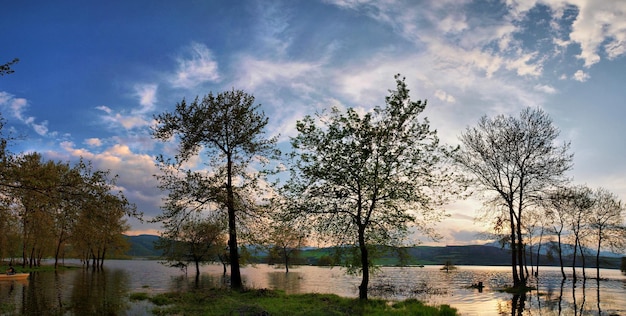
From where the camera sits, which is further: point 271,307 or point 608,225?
point 608,225

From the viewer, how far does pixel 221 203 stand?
32906 millimetres

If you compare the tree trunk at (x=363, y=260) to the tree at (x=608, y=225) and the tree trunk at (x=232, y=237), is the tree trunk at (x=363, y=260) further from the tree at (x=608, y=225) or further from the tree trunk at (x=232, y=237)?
the tree at (x=608, y=225)

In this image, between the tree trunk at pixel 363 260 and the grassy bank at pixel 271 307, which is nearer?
the grassy bank at pixel 271 307

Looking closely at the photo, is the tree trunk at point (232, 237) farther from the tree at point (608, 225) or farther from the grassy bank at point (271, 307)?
the tree at point (608, 225)

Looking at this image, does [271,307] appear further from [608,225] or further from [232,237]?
[608,225]

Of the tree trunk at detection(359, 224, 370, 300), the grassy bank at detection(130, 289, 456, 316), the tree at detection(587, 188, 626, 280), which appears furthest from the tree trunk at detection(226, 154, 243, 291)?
the tree at detection(587, 188, 626, 280)

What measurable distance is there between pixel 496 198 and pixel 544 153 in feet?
23.7

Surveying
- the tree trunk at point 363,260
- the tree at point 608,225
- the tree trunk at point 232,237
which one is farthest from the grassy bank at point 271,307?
the tree at point 608,225

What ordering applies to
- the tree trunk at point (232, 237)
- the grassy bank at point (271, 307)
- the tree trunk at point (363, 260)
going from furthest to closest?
the tree trunk at point (232, 237) → the tree trunk at point (363, 260) → the grassy bank at point (271, 307)

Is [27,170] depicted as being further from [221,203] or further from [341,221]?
[341,221]

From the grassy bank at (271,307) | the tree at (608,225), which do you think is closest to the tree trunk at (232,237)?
the grassy bank at (271,307)

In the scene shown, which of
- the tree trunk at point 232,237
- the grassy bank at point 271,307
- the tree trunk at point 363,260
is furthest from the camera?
the tree trunk at point 232,237

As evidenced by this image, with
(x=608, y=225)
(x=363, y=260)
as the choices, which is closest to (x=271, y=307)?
(x=363, y=260)

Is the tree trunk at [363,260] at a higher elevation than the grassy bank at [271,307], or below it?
higher
